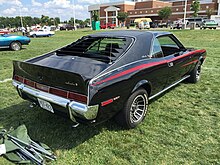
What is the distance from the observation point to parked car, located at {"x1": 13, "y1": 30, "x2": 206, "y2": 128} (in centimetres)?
245

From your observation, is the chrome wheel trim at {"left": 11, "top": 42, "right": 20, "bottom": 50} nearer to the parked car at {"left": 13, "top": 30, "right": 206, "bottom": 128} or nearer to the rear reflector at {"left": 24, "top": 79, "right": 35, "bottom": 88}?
the parked car at {"left": 13, "top": 30, "right": 206, "bottom": 128}

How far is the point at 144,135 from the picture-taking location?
9.87 feet

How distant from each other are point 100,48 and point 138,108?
4.14 ft

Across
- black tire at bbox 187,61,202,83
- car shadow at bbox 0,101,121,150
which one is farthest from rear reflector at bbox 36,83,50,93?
black tire at bbox 187,61,202,83

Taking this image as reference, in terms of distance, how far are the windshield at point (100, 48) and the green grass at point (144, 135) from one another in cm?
112

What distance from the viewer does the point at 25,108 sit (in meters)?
3.96

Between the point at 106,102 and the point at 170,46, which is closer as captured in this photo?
the point at 106,102

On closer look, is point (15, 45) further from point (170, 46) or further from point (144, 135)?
point (144, 135)

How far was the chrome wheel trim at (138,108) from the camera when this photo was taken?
3.11m

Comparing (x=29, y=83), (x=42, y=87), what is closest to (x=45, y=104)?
(x=42, y=87)

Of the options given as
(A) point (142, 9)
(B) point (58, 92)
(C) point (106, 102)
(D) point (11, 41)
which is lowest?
(C) point (106, 102)

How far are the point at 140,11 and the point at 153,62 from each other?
258 feet

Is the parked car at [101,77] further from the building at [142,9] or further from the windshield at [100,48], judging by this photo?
the building at [142,9]

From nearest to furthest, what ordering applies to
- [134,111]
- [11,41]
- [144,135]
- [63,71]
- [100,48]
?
1. [63,71]
2. [144,135]
3. [134,111]
4. [100,48]
5. [11,41]
